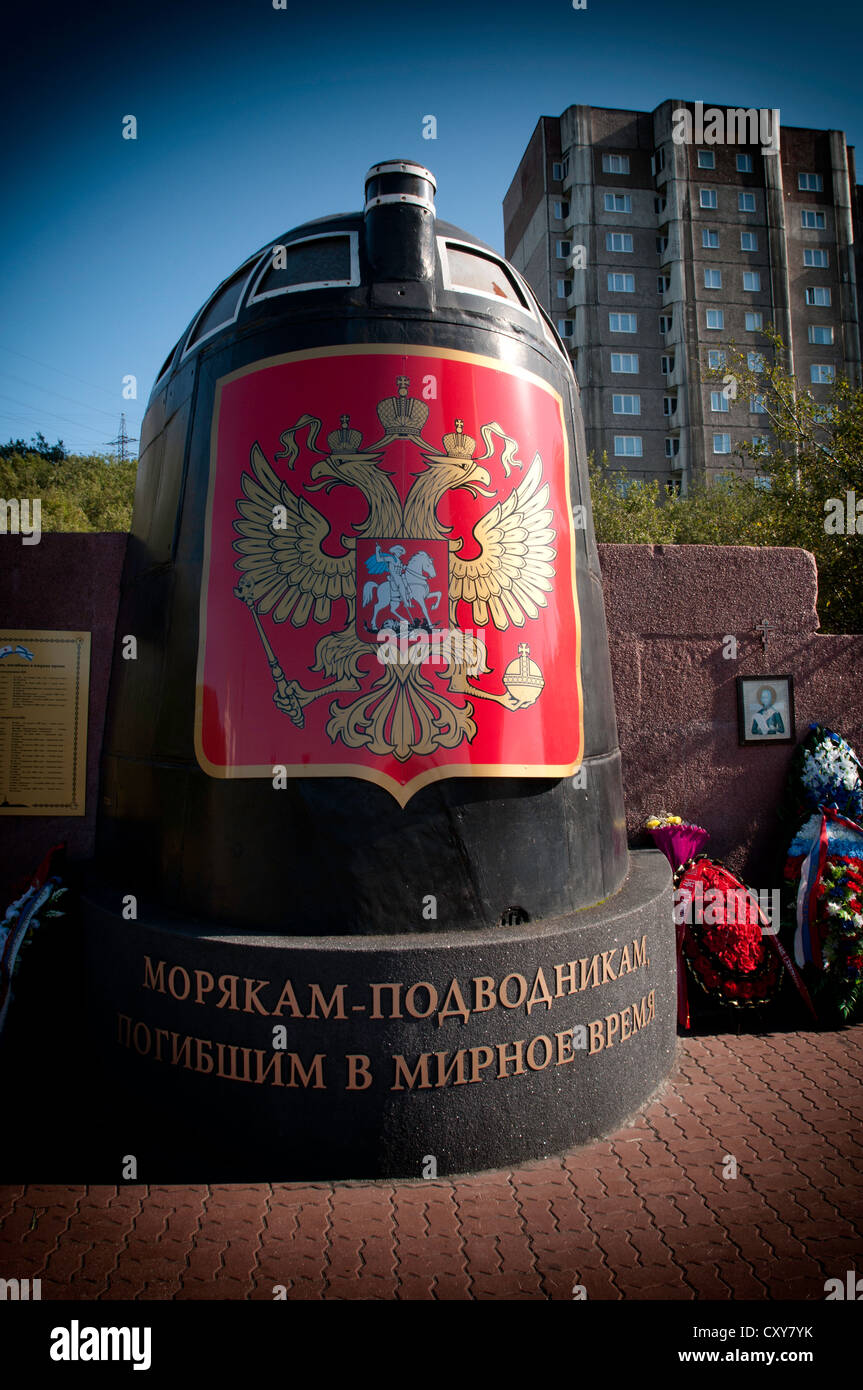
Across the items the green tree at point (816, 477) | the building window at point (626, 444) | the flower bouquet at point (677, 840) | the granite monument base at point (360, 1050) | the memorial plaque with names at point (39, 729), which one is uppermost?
the building window at point (626, 444)

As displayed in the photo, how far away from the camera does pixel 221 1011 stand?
3.69m

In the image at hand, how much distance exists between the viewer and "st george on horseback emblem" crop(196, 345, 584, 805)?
12.5ft

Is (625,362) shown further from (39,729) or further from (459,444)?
(459,444)

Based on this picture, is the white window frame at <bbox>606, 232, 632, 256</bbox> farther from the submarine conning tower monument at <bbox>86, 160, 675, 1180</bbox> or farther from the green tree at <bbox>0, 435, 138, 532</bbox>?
the submarine conning tower monument at <bbox>86, 160, 675, 1180</bbox>

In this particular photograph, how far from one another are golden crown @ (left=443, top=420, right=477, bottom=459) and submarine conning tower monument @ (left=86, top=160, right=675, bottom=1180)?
0.01 m

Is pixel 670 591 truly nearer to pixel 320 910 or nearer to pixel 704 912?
pixel 704 912

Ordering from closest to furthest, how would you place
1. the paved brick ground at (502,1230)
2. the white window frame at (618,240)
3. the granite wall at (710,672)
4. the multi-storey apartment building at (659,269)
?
the paved brick ground at (502,1230), the granite wall at (710,672), the multi-storey apartment building at (659,269), the white window frame at (618,240)

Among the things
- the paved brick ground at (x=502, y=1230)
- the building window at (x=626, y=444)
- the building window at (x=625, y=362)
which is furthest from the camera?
the building window at (x=626, y=444)

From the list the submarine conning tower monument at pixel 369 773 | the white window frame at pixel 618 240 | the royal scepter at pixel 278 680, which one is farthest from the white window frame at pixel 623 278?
the royal scepter at pixel 278 680

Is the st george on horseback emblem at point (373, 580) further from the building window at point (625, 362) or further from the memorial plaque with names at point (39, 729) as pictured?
the building window at point (625, 362)

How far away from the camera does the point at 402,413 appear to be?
3.95 metres

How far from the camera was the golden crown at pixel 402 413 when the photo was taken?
392cm

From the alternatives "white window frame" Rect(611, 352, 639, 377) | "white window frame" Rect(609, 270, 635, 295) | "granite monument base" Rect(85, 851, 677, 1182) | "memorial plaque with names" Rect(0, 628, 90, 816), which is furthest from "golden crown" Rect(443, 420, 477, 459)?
"white window frame" Rect(609, 270, 635, 295)
